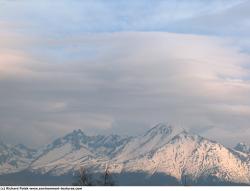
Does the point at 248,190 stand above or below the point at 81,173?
below

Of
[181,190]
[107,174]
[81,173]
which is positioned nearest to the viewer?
[181,190]

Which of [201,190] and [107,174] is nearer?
[201,190]

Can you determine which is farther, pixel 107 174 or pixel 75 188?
pixel 107 174

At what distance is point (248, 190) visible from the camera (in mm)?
71750

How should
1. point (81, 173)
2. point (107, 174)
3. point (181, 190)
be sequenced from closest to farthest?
point (181, 190) → point (81, 173) → point (107, 174)

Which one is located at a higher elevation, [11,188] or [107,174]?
[107,174]

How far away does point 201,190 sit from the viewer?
72750mm

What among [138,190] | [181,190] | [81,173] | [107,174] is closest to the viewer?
[181,190]

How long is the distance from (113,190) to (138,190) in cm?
313

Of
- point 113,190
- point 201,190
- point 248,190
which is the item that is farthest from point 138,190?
point 248,190

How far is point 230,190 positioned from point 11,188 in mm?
27694

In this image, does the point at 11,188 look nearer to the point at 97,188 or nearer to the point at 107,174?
the point at 97,188

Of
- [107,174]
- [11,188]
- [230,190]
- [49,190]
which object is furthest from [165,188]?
[107,174]

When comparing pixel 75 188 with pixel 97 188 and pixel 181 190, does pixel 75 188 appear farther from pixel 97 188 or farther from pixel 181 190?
pixel 181 190
